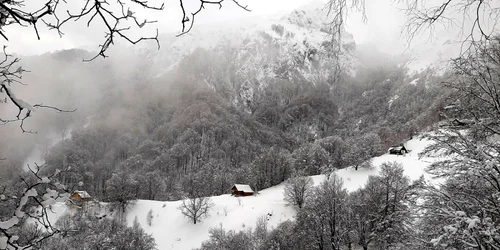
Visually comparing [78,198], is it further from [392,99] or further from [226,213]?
[392,99]

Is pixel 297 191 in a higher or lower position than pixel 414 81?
lower

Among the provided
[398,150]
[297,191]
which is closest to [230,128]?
[398,150]

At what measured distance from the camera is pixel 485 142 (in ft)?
19.9

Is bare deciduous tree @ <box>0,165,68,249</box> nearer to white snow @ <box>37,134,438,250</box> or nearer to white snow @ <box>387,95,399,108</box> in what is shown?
white snow @ <box>37,134,438,250</box>

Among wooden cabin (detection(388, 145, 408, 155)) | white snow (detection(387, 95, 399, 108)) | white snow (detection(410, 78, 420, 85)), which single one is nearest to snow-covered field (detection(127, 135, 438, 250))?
wooden cabin (detection(388, 145, 408, 155))

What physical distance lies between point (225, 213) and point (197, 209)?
147 inches

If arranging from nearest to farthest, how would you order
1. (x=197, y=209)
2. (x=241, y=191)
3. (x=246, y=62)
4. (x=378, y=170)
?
(x=197, y=209)
(x=378, y=170)
(x=241, y=191)
(x=246, y=62)

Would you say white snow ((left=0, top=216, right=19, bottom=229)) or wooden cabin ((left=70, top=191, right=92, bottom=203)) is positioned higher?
wooden cabin ((left=70, top=191, right=92, bottom=203))

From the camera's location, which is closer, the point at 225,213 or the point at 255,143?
the point at 225,213

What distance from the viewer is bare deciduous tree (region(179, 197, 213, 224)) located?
3734 cm

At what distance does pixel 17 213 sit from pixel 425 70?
172 metres

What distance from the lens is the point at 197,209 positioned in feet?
123

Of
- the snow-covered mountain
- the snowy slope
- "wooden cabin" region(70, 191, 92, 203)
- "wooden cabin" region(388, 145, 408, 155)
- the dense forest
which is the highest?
the snow-covered mountain

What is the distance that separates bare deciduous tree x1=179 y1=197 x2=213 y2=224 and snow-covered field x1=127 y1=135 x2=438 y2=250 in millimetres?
648
